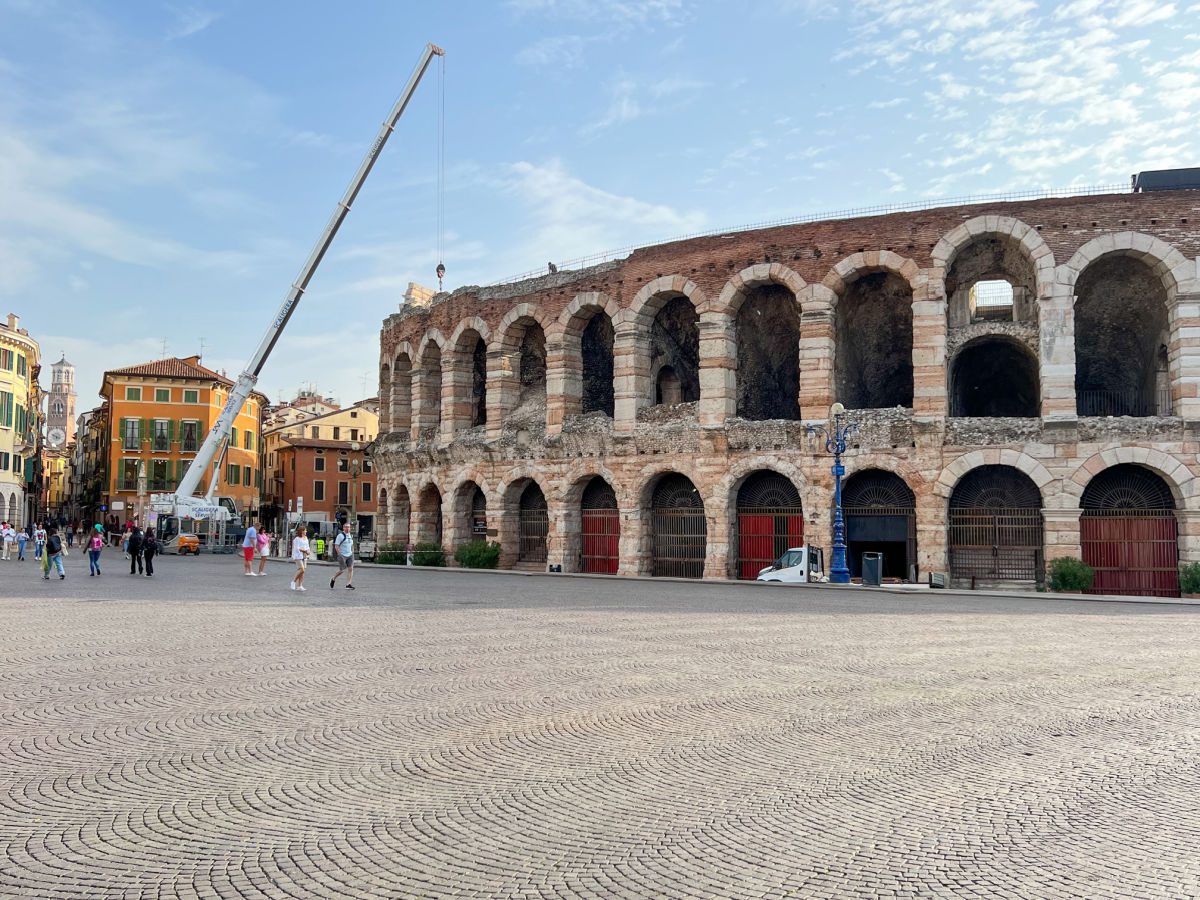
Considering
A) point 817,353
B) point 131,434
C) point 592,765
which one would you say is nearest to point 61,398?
point 131,434

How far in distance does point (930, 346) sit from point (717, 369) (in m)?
6.07

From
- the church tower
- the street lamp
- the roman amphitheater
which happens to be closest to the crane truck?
the roman amphitheater

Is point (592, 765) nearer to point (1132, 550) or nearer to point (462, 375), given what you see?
point (1132, 550)

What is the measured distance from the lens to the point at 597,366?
117ft

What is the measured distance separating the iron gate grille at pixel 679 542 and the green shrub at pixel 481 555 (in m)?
5.95

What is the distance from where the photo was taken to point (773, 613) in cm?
1720

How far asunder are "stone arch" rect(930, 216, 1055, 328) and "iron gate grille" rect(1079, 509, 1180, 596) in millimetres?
6026

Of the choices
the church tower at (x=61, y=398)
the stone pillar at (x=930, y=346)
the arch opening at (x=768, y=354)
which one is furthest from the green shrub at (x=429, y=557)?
the church tower at (x=61, y=398)

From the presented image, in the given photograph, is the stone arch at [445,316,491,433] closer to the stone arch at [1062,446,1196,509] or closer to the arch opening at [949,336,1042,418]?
the arch opening at [949,336,1042,418]

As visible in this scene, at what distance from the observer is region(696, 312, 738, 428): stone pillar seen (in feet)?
96.5

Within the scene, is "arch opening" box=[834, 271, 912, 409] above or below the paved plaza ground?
above

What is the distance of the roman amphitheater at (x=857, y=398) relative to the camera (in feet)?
84.2

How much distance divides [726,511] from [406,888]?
25.6 meters

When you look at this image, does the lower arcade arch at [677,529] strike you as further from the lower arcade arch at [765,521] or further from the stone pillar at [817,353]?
the stone pillar at [817,353]
